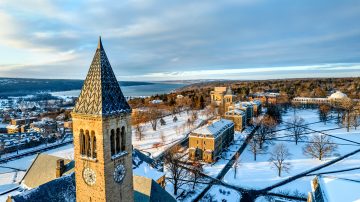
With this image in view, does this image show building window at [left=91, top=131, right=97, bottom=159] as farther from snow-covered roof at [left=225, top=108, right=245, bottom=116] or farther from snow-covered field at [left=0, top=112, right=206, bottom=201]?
snow-covered roof at [left=225, top=108, right=245, bottom=116]

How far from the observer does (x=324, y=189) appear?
94.1 feet

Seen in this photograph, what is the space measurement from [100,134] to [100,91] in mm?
2790

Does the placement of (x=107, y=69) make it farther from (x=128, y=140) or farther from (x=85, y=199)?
(x=85, y=199)

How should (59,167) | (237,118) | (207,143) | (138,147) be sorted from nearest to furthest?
(59,167) < (207,143) < (138,147) < (237,118)

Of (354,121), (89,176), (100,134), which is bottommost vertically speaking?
(354,121)

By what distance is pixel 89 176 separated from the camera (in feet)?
61.3

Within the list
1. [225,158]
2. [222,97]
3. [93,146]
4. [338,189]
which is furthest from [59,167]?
[222,97]

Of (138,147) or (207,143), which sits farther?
(138,147)

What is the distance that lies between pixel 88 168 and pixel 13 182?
38.0 metres

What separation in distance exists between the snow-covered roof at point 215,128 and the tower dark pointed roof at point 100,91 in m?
43.6

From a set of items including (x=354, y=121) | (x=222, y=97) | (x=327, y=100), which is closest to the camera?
(x=354, y=121)

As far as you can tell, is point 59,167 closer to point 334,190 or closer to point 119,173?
point 119,173

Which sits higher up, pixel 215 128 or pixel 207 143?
pixel 215 128

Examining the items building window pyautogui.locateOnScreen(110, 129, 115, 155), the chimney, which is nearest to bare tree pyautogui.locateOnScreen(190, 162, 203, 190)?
the chimney
